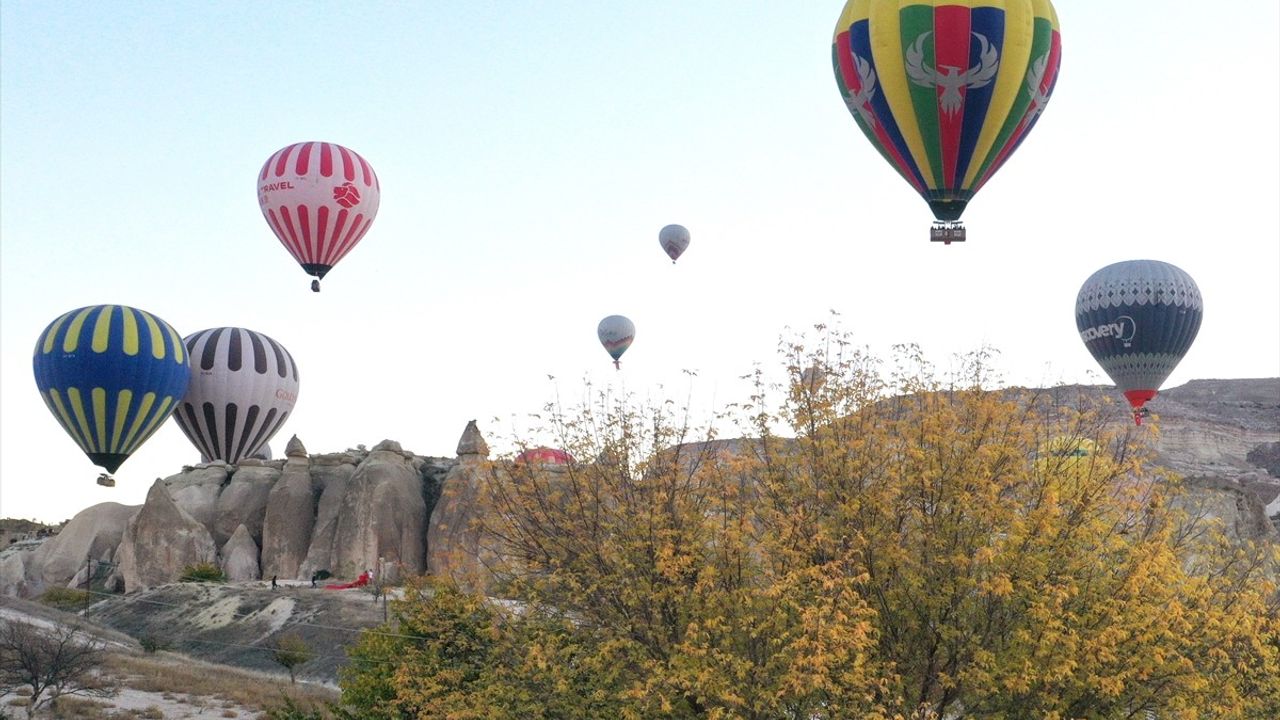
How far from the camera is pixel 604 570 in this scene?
17938mm

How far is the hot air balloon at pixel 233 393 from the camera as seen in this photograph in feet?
192

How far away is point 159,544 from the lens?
60312 millimetres

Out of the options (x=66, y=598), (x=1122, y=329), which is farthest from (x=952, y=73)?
(x=66, y=598)

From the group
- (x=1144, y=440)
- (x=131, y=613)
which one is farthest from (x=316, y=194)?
(x=1144, y=440)

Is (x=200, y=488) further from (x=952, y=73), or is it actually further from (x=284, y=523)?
(x=952, y=73)

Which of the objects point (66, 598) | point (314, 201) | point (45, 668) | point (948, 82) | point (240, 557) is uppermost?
point (314, 201)

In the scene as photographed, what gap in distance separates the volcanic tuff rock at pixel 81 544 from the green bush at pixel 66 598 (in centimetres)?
455

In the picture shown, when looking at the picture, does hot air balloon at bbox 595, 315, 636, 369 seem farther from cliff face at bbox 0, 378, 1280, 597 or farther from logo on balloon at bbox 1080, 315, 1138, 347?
logo on balloon at bbox 1080, 315, 1138, 347

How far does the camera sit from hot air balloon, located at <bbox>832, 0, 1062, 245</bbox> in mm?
30594

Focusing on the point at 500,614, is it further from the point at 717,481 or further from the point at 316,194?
the point at 316,194

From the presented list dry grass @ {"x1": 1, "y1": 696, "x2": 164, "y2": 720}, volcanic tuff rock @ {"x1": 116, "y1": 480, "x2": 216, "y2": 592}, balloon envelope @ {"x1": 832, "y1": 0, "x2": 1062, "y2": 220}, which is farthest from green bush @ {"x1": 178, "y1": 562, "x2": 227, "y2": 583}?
balloon envelope @ {"x1": 832, "y1": 0, "x2": 1062, "y2": 220}

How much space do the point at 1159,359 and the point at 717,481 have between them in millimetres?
56155

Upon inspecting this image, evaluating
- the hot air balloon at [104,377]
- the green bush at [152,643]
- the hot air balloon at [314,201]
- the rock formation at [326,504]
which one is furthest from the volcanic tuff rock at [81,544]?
the hot air balloon at [314,201]

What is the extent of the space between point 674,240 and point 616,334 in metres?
11.4
